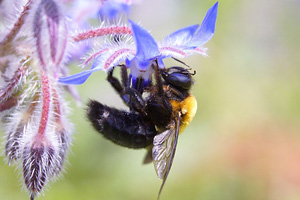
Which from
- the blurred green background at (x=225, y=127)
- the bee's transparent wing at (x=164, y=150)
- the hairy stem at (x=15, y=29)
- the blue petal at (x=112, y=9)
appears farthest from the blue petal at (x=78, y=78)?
the blurred green background at (x=225, y=127)

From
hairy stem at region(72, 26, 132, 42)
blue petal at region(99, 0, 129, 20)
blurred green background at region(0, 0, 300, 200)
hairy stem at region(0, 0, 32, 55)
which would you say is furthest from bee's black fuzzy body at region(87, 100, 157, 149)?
blurred green background at region(0, 0, 300, 200)

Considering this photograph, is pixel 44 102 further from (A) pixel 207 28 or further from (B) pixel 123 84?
(A) pixel 207 28

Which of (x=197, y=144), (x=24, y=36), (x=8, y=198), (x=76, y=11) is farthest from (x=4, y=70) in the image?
(x=197, y=144)

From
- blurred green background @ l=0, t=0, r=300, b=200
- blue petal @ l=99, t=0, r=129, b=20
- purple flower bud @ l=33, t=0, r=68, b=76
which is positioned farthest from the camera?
blurred green background @ l=0, t=0, r=300, b=200

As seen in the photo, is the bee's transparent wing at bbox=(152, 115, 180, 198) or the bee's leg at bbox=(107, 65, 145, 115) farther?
the bee's leg at bbox=(107, 65, 145, 115)

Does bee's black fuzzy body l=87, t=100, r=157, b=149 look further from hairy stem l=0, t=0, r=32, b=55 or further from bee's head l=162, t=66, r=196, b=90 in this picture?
hairy stem l=0, t=0, r=32, b=55

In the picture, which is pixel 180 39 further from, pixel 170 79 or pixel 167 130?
pixel 167 130

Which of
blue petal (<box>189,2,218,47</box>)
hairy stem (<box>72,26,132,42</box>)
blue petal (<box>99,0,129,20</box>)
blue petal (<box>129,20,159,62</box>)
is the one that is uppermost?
blue petal (<box>99,0,129,20</box>)
